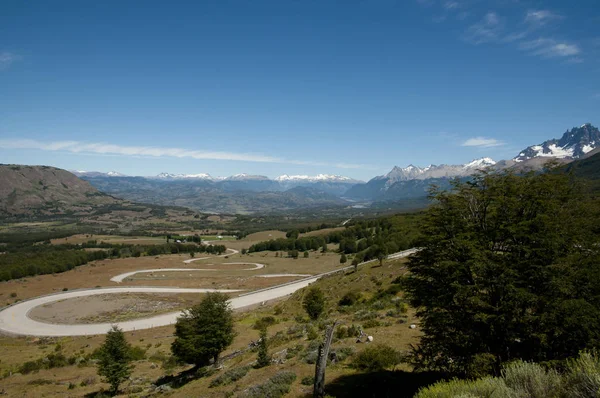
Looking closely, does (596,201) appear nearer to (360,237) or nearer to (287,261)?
(287,261)

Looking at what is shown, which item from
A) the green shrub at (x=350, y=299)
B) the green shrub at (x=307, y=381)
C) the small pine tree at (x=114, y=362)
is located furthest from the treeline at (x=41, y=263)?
the green shrub at (x=307, y=381)

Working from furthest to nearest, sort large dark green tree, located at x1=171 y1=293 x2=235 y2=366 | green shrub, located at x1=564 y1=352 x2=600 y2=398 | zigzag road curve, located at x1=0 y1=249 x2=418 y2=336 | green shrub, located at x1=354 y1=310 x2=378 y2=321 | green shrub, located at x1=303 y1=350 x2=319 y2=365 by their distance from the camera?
zigzag road curve, located at x1=0 y1=249 x2=418 y2=336
green shrub, located at x1=354 y1=310 x2=378 y2=321
large dark green tree, located at x1=171 y1=293 x2=235 y2=366
green shrub, located at x1=303 y1=350 x2=319 y2=365
green shrub, located at x1=564 y1=352 x2=600 y2=398

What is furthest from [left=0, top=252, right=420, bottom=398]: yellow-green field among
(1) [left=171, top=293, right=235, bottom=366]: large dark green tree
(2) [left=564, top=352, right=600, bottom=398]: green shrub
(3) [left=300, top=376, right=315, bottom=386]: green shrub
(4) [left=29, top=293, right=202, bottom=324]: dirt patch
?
(4) [left=29, top=293, right=202, bottom=324]: dirt patch

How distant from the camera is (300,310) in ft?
169

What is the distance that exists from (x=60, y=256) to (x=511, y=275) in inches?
6609

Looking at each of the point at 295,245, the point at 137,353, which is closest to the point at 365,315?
the point at 137,353

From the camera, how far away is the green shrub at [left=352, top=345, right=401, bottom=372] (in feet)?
61.9

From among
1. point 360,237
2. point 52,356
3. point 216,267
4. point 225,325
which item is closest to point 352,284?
point 225,325

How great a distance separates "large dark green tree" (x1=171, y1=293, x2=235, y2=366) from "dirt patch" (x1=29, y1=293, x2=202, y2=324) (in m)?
41.1

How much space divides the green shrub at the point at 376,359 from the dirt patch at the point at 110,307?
5977cm

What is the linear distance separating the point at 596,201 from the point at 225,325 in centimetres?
2883

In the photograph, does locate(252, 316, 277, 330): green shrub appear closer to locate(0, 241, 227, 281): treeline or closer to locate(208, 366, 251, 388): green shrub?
locate(208, 366, 251, 388): green shrub

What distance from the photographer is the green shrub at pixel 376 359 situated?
61.9 ft

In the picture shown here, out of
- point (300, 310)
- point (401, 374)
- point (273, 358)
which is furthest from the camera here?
point (300, 310)
